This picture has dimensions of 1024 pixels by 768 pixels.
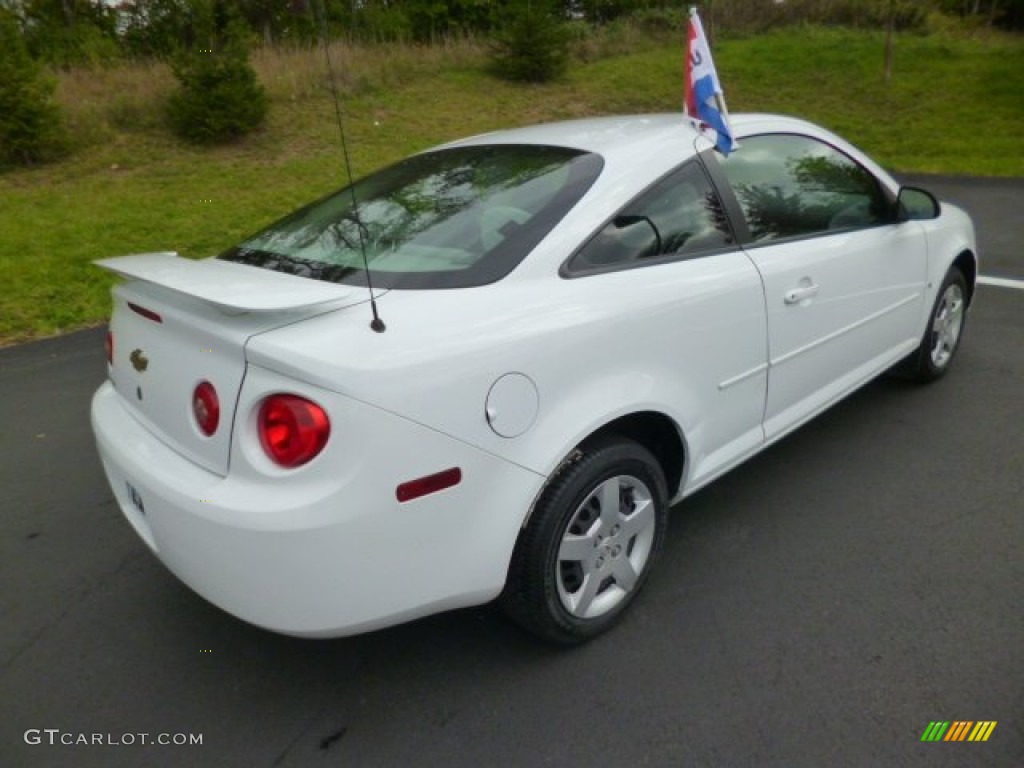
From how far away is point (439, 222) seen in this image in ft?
8.25

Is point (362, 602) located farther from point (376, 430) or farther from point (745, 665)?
point (745, 665)

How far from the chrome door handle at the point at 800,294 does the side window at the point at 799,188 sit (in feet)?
0.72

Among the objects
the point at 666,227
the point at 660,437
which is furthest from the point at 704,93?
the point at 660,437

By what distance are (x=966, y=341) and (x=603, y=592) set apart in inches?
148

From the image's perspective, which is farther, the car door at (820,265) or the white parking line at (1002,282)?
the white parking line at (1002,282)

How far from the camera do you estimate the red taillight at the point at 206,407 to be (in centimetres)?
201

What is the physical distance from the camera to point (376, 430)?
1.81 meters

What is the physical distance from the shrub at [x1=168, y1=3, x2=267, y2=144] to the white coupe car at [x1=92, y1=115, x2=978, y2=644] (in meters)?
10.5

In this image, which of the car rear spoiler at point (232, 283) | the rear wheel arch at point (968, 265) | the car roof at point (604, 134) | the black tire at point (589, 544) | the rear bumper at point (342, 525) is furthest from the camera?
the rear wheel arch at point (968, 265)

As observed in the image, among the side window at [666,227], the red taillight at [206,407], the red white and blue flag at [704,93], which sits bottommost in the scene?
the red taillight at [206,407]

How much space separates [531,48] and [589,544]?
661 inches

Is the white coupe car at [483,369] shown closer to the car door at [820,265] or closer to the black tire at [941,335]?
the car door at [820,265]

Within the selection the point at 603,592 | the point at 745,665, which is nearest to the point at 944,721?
the point at 745,665

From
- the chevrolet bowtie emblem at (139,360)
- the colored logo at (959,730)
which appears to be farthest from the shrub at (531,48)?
the colored logo at (959,730)
